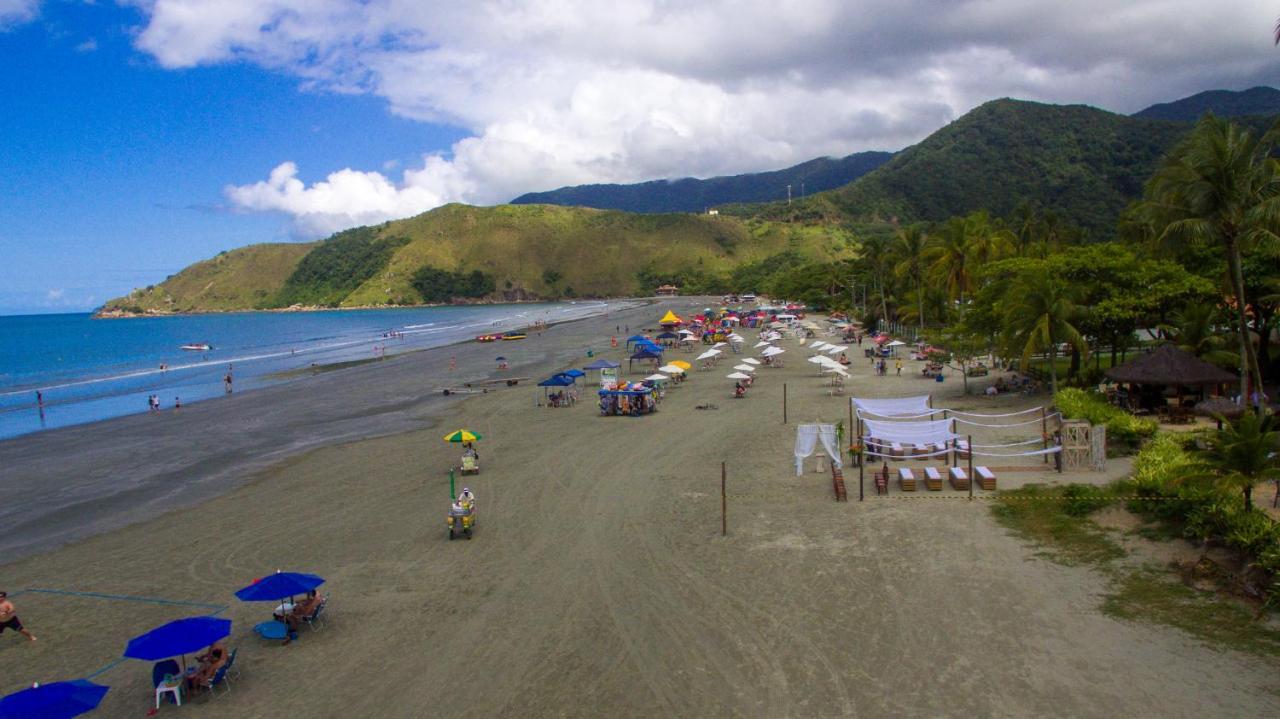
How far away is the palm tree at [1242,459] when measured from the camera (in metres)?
10.5

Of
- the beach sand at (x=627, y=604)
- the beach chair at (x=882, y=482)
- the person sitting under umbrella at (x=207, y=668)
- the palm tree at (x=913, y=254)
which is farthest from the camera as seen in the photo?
the palm tree at (x=913, y=254)

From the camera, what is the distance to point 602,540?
14305mm

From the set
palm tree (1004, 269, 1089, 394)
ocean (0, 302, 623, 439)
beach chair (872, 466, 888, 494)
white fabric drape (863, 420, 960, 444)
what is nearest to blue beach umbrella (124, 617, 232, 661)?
beach chair (872, 466, 888, 494)

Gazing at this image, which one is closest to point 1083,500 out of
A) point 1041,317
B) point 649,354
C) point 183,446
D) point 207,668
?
point 1041,317

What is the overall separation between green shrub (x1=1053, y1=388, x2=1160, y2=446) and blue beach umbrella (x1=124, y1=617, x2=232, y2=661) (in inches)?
694

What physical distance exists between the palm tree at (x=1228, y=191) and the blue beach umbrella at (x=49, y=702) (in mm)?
21567

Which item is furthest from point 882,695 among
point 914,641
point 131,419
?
point 131,419

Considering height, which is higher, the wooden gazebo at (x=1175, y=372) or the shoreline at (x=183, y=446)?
the wooden gazebo at (x=1175, y=372)

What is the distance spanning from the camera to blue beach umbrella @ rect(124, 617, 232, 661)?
884 centimetres

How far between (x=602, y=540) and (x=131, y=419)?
3107 centimetres

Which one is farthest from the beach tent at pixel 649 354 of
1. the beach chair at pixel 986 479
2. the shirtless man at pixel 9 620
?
the shirtless man at pixel 9 620

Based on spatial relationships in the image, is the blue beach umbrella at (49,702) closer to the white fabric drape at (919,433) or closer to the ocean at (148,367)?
the white fabric drape at (919,433)

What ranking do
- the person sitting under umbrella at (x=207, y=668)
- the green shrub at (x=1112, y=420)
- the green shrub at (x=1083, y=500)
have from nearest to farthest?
1. the person sitting under umbrella at (x=207, y=668)
2. the green shrub at (x=1083, y=500)
3. the green shrub at (x=1112, y=420)

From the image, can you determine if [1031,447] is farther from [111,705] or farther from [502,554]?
[111,705]
